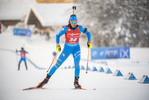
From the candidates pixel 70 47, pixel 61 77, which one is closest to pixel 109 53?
pixel 61 77

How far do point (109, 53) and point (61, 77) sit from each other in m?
9.62

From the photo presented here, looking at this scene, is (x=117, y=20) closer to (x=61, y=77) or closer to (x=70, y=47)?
(x=61, y=77)

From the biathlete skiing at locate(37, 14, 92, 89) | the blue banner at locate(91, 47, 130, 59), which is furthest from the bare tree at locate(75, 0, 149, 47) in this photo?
the biathlete skiing at locate(37, 14, 92, 89)

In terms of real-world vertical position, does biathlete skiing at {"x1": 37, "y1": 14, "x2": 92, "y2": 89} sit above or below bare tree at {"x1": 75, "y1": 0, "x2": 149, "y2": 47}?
below

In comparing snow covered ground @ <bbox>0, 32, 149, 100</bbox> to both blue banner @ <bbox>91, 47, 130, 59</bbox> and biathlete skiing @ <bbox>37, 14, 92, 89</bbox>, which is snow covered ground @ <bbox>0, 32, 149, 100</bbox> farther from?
blue banner @ <bbox>91, 47, 130, 59</bbox>

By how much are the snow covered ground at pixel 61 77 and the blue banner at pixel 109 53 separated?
809 mm

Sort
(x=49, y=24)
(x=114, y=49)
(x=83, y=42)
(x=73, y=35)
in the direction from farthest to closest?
(x=49, y=24)
(x=83, y=42)
(x=114, y=49)
(x=73, y=35)

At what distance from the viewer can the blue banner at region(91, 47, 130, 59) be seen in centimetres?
1772

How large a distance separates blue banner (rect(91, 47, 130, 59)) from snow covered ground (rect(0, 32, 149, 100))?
809 mm

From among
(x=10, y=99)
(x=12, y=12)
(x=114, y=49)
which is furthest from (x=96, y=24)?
(x=12, y=12)

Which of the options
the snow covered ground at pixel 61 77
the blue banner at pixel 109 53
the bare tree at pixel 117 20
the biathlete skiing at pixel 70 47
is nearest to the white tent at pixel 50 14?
the snow covered ground at pixel 61 77

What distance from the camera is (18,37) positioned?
111ft

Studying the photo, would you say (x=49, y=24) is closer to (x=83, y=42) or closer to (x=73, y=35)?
(x=83, y=42)

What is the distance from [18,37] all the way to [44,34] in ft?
20.8
